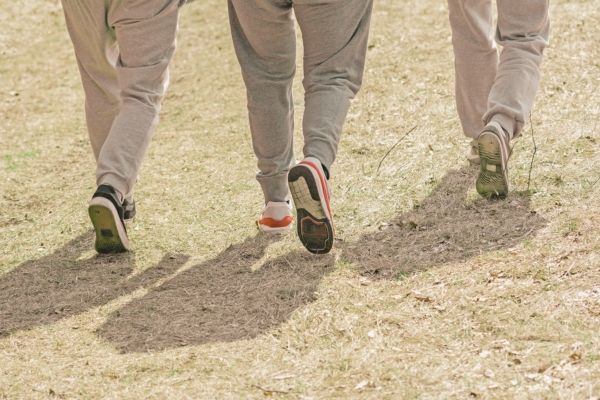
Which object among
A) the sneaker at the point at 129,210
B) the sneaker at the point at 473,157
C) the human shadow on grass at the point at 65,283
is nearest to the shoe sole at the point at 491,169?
the sneaker at the point at 473,157

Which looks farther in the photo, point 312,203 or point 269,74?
point 269,74

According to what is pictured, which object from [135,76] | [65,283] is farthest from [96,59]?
[65,283]

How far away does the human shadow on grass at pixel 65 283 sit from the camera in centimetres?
419

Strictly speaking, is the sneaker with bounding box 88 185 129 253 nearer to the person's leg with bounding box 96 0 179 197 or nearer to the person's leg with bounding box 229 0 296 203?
the person's leg with bounding box 96 0 179 197

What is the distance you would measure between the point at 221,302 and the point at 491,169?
4.49ft

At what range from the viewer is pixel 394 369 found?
331cm

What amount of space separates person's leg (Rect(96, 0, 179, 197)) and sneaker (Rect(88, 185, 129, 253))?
0.08 metres

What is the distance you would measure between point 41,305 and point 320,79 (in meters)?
1.49

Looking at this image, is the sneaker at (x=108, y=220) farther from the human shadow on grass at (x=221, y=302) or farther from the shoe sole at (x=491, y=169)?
the shoe sole at (x=491, y=169)

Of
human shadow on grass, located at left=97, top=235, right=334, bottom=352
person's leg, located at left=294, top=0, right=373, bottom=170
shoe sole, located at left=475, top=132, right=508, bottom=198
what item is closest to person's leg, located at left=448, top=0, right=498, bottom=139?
shoe sole, located at left=475, top=132, right=508, bottom=198

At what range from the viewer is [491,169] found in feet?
15.1

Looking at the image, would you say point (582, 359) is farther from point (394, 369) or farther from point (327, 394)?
point (327, 394)

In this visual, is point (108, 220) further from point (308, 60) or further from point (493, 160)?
point (493, 160)

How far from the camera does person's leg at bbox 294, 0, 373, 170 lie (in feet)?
13.9
